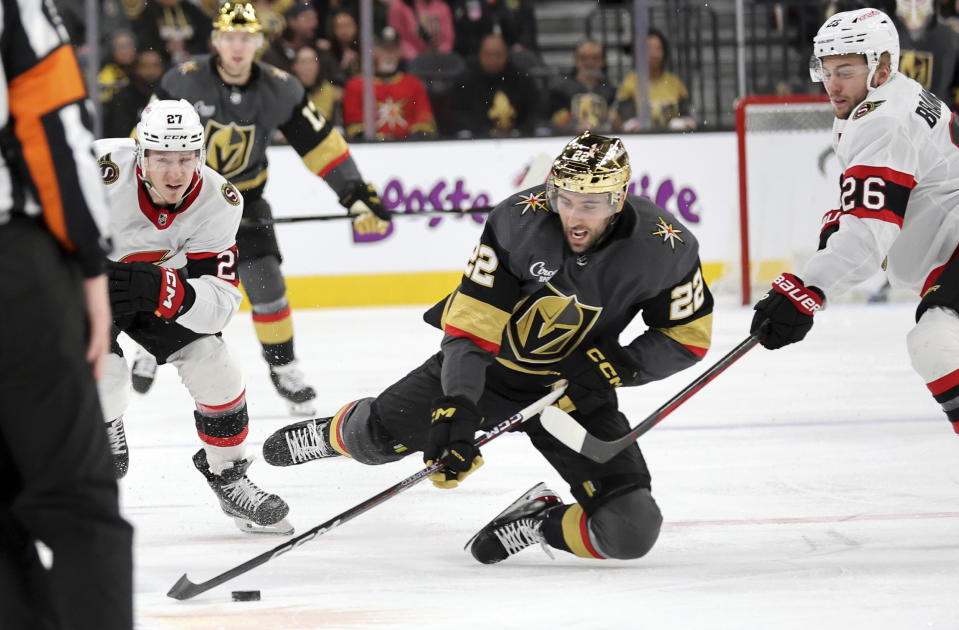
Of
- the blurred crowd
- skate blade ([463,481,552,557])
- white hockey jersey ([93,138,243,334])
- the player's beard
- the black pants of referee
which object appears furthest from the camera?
the blurred crowd

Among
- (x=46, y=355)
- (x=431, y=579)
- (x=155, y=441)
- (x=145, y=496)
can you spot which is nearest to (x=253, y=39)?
(x=155, y=441)

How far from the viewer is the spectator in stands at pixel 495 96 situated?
22.0 ft

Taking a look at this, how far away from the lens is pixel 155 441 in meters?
3.84

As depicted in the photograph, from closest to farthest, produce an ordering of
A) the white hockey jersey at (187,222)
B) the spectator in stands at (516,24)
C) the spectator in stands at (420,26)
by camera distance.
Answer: the white hockey jersey at (187,222) < the spectator in stands at (420,26) < the spectator in stands at (516,24)

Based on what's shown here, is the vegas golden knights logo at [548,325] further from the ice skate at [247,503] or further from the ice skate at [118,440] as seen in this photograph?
the ice skate at [118,440]

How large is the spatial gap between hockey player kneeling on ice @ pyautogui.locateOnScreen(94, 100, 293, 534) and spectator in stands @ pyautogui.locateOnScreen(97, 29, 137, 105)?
377cm

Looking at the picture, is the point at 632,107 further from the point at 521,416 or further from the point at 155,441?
the point at 521,416

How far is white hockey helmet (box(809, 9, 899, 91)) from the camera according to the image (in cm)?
278

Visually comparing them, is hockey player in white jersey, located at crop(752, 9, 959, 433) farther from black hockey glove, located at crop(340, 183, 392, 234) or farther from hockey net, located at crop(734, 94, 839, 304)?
hockey net, located at crop(734, 94, 839, 304)

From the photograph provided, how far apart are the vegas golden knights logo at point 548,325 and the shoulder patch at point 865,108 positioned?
70 cm

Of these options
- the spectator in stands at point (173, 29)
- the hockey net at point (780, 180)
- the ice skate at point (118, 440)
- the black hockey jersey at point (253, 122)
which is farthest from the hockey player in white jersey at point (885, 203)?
the spectator in stands at point (173, 29)

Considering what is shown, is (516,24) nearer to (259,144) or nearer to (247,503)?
(259,144)

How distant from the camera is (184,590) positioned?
2277mm

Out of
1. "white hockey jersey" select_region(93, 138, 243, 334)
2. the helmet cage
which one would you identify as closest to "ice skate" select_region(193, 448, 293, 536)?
"white hockey jersey" select_region(93, 138, 243, 334)
